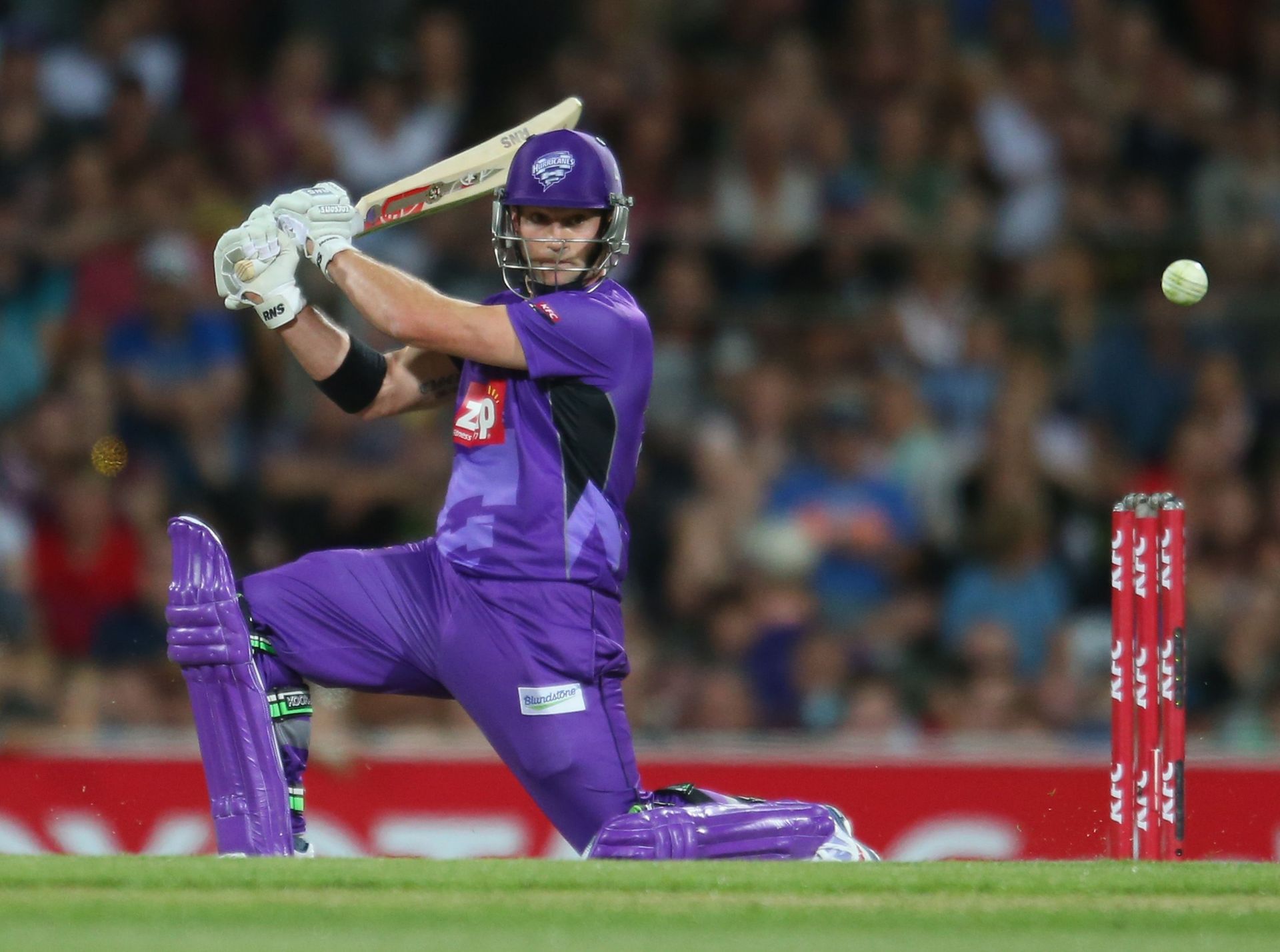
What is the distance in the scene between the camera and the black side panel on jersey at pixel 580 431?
4.78 metres

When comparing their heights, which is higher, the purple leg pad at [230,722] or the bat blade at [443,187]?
the bat blade at [443,187]

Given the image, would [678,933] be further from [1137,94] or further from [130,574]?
[1137,94]

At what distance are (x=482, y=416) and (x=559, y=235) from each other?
528mm

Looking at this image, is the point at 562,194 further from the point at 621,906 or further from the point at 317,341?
the point at 621,906

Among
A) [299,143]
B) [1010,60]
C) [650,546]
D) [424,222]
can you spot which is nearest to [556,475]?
[650,546]

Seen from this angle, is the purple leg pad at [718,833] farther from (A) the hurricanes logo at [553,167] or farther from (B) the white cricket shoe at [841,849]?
(A) the hurricanes logo at [553,167]

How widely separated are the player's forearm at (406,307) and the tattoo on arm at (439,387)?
1.55 feet

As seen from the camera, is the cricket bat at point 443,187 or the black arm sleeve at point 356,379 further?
the cricket bat at point 443,187

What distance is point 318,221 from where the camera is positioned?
4.97 m

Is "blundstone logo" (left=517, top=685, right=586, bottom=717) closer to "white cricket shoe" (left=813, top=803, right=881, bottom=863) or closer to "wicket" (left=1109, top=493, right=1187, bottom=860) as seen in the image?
"white cricket shoe" (left=813, top=803, right=881, bottom=863)

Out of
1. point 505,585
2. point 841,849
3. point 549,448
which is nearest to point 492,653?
point 505,585

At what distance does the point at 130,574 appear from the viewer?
7.71 m

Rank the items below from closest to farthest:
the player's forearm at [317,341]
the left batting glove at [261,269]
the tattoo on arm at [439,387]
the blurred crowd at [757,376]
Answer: the left batting glove at [261,269], the player's forearm at [317,341], the tattoo on arm at [439,387], the blurred crowd at [757,376]

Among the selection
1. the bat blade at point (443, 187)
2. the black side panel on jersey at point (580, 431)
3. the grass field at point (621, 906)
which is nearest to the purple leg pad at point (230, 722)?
the grass field at point (621, 906)
